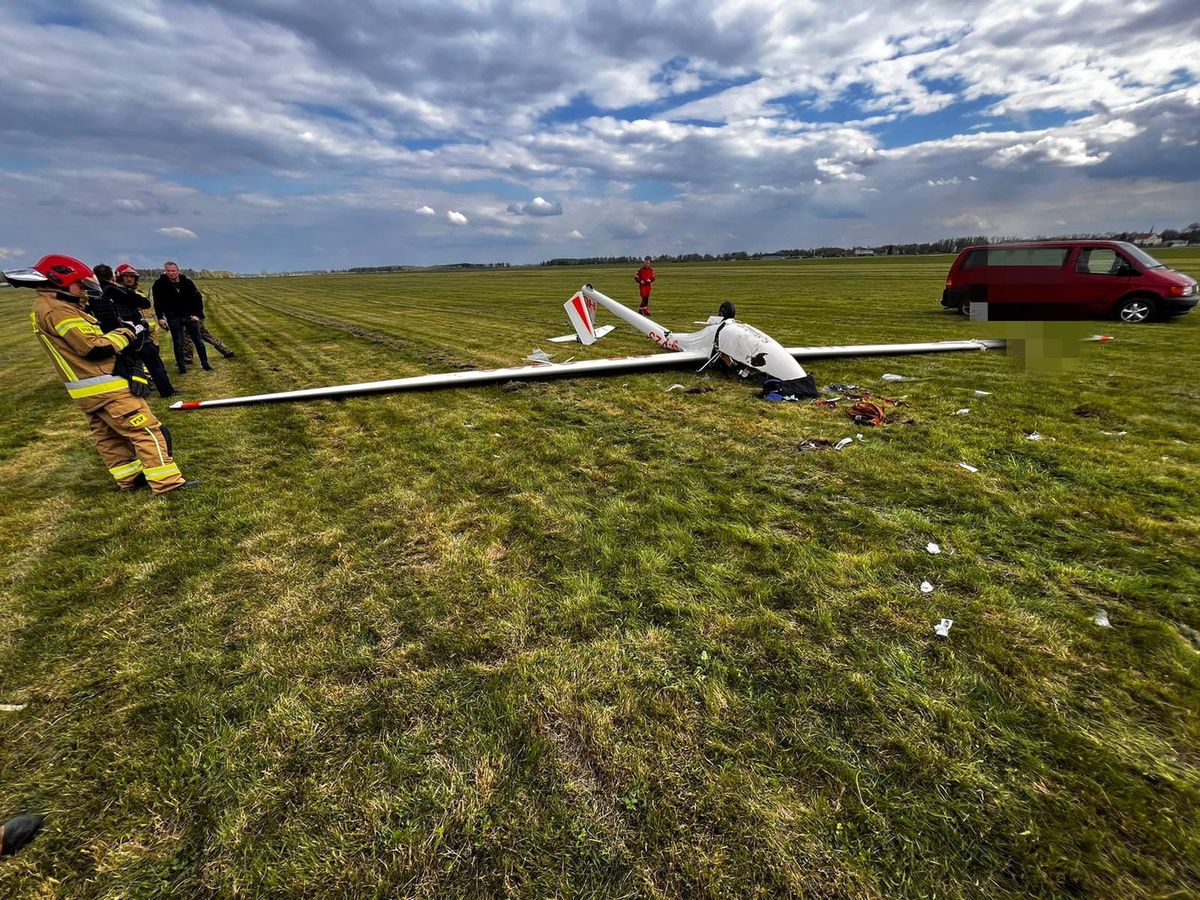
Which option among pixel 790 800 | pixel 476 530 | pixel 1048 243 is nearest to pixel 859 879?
pixel 790 800

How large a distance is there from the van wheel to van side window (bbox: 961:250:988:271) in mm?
3480

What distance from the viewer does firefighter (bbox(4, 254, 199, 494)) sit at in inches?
168

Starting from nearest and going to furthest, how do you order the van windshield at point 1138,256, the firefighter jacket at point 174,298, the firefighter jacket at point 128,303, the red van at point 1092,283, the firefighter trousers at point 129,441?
the firefighter trousers at point 129,441 < the firefighter jacket at point 128,303 < the firefighter jacket at point 174,298 < the red van at point 1092,283 < the van windshield at point 1138,256

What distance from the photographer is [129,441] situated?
4.83 m

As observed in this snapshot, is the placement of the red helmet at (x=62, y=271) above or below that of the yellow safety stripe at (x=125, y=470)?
above

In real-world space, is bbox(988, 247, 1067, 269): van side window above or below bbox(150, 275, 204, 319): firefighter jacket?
above

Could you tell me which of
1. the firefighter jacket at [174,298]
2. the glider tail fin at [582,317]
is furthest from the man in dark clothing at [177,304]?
the glider tail fin at [582,317]

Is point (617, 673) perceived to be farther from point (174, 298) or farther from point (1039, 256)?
point (1039, 256)

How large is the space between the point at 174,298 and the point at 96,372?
7.16m

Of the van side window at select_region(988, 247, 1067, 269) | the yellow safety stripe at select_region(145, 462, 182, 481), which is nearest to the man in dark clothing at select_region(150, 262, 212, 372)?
the yellow safety stripe at select_region(145, 462, 182, 481)

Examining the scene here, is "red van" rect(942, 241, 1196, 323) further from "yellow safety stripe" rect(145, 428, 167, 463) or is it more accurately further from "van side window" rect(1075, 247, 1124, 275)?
"yellow safety stripe" rect(145, 428, 167, 463)

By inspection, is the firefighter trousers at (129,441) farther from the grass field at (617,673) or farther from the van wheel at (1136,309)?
the van wheel at (1136,309)

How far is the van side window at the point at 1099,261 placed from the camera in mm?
12211

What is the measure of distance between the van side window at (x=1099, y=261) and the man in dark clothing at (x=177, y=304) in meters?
20.8
